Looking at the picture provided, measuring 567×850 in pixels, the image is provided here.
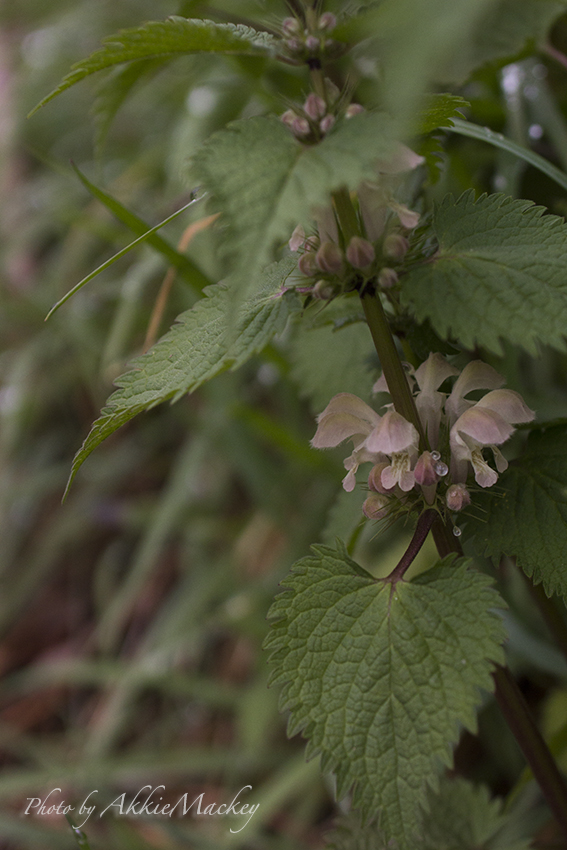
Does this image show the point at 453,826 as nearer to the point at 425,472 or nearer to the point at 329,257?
the point at 425,472

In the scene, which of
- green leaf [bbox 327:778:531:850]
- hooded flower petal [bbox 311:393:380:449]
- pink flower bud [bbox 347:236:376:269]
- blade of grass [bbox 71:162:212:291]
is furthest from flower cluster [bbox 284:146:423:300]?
green leaf [bbox 327:778:531:850]

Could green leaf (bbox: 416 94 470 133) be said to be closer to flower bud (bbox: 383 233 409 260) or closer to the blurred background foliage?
flower bud (bbox: 383 233 409 260)

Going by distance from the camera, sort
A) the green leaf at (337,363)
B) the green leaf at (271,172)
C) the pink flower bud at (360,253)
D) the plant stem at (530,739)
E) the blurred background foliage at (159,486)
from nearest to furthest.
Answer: the green leaf at (271,172) → the pink flower bud at (360,253) → the plant stem at (530,739) → the green leaf at (337,363) → the blurred background foliage at (159,486)

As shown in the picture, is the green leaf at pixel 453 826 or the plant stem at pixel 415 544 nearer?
the plant stem at pixel 415 544

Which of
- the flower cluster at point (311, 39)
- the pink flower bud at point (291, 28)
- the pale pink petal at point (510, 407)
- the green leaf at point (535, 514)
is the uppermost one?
the pink flower bud at point (291, 28)

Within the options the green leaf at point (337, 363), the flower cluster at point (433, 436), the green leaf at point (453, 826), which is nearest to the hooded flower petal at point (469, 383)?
the flower cluster at point (433, 436)

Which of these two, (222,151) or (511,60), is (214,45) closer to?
(222,151)

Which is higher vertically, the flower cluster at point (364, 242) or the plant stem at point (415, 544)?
the flower cluster at point (364, 242)

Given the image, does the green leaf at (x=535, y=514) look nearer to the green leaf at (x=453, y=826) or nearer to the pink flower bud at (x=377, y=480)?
the pink flower bud at (x=377, y=480)
